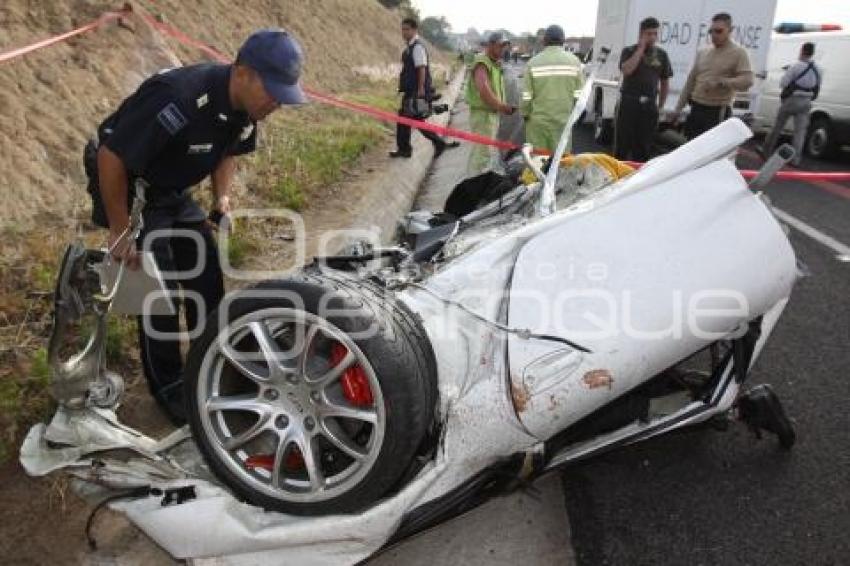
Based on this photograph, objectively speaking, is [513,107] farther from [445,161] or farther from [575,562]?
[575,562]

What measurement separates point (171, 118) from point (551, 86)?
4653mm

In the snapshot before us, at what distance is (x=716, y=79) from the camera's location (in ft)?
25.8

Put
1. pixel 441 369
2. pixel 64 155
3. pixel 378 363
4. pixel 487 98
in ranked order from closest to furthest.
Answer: pixel 378 363 → pixel 441 369 → pixel 64 155 → pixel 487 98

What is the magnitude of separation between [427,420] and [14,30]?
23.5 feet

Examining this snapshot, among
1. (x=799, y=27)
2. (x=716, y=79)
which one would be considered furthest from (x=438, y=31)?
(x=716, y=79)

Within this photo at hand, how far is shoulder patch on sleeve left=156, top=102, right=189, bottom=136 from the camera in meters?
2.63

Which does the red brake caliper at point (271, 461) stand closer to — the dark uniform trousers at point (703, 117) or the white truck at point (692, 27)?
the dark uniform trousers at point (703, 117)

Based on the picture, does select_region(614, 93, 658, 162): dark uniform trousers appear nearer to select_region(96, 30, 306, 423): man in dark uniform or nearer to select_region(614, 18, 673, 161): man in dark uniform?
select_region(614, 18, 673, 161): man in dark uniform

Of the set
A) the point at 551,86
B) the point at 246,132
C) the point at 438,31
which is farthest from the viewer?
the point at 438,31

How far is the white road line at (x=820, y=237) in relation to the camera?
5.88 meters

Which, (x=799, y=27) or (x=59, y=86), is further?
(x=799, y=27)

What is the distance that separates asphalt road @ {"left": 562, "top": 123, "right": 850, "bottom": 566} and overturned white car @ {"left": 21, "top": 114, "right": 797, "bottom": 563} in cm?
40

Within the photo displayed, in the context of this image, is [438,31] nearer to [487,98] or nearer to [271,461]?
[487,98]

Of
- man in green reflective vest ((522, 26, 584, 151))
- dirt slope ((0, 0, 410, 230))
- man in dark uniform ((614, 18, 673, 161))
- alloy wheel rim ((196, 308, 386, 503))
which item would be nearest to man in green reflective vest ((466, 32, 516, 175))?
man in green reflective vest ((522, 26, 584, 151))
